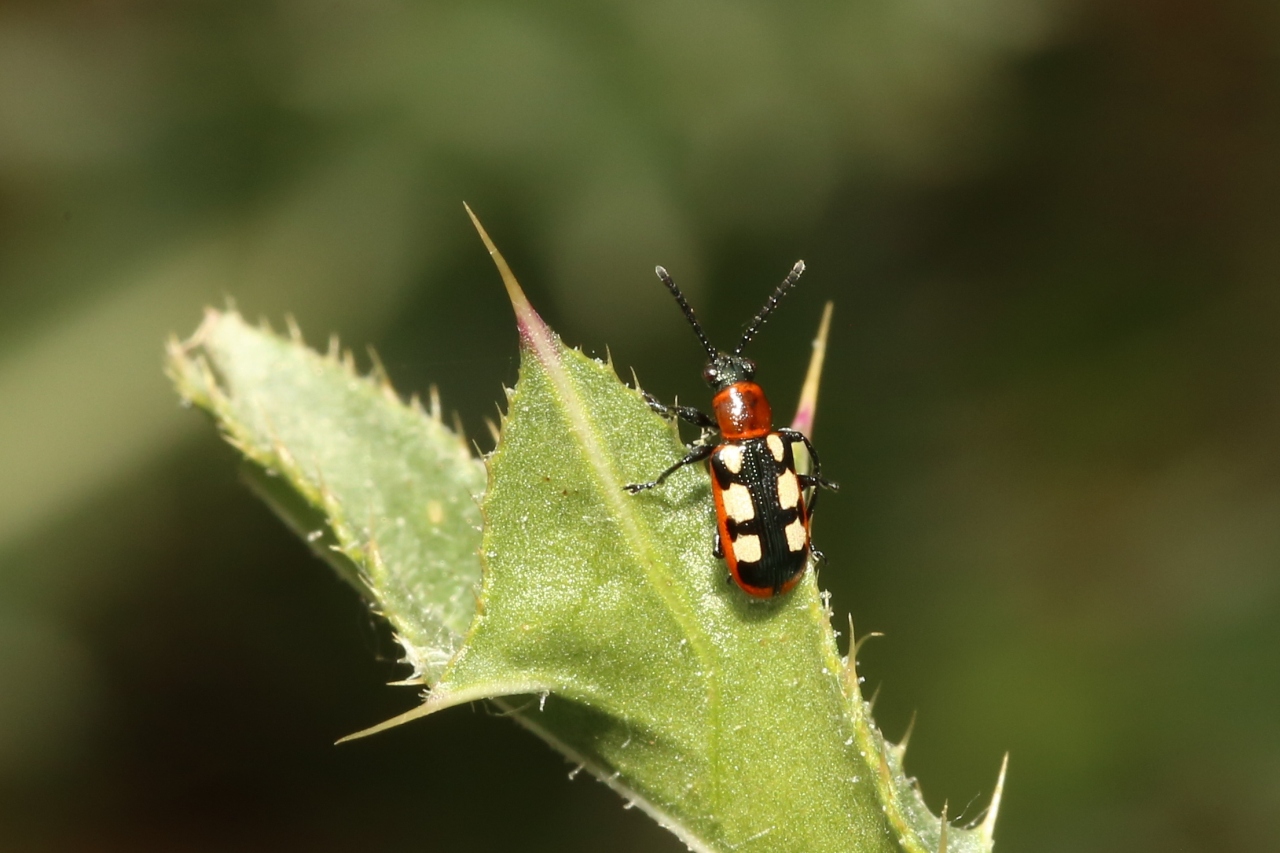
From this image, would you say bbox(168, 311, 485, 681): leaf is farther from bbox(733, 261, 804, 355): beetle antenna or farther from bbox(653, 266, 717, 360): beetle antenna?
bbox(733, 261, 804, 355): beetle antenna

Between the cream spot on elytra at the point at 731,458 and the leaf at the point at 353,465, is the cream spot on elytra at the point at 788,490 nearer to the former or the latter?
the cream spot on elytra at the point at 731,458

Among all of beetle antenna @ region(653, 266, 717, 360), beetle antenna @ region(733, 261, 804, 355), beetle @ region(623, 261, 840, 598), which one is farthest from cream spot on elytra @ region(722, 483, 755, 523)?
beetle antenna @ region(733, 261, 804, 355)

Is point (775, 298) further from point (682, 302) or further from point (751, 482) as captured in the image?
point (751, 482)

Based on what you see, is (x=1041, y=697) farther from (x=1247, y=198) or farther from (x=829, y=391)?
(x=1247, y=198)

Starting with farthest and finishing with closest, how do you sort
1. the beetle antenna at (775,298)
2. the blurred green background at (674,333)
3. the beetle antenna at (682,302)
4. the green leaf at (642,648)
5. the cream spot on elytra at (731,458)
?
the blurred green background at (674,333), the beetle antenna at (775,298), the beetle antenna at (682,302), the cream spot on elytra at (731,458), the green leaf at (642,648)

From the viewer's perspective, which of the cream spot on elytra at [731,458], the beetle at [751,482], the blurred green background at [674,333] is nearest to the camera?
the beetle at [751,482]

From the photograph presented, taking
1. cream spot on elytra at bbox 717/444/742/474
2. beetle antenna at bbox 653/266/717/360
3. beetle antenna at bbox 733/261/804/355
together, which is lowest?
cream spot on elytra at bbox 717/444/742/474

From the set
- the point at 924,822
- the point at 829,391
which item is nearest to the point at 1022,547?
the point at 829,391

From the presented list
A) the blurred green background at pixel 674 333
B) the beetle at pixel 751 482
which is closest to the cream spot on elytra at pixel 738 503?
the beetle at pixel 751 482
